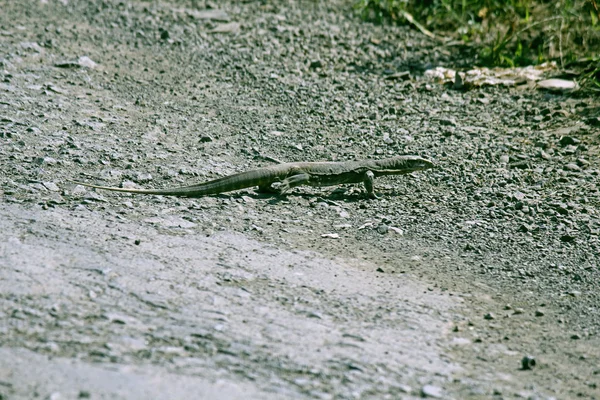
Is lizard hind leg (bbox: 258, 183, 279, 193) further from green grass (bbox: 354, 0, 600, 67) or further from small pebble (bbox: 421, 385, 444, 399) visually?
green grass (bbox: 354, 0, 600, 67)

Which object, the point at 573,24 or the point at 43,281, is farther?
the point at 573,24

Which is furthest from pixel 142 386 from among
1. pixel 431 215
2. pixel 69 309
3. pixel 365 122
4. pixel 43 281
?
pixel 365 122

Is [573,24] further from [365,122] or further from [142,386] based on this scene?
[142,386]

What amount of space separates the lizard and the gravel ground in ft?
0.40

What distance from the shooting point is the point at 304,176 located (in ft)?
23.1

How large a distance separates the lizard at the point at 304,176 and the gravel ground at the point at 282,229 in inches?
4.8

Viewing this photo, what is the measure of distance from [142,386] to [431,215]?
11.0 ft

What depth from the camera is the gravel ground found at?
4.38 m

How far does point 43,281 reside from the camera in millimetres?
4934

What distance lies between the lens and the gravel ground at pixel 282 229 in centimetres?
438

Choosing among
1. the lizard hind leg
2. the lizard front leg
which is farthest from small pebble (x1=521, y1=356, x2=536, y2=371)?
the lizard hind leg

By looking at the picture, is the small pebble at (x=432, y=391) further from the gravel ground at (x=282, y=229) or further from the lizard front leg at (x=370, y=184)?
the lizard front leg at (x=370, y=184)

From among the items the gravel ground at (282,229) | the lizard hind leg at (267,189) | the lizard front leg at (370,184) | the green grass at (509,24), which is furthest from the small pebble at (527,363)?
the green grass at (509,24)

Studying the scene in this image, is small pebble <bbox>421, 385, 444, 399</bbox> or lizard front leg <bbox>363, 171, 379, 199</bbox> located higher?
small pebble <bbox>421, 385, 444, 399</bbox>
